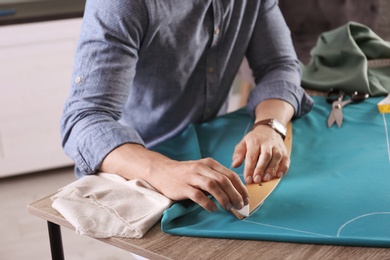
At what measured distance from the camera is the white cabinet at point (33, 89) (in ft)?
9.86

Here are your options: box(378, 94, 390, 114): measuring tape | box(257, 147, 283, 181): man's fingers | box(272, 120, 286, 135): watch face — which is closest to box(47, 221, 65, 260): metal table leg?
box(257, 147, 283, 181): man's fingers

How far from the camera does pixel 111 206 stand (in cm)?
119

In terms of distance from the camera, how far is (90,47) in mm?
1396

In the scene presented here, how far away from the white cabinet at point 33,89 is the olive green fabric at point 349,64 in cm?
143

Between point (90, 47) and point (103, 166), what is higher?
point (90, 47)

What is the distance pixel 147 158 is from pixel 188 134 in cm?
32

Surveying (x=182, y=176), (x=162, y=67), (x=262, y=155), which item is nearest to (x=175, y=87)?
(x=162, y=67)

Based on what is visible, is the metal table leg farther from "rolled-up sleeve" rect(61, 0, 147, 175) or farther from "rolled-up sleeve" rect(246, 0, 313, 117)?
"rolled-up sleeve" rect(246, 0, 313, 117)

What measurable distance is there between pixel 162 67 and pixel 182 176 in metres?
0.46

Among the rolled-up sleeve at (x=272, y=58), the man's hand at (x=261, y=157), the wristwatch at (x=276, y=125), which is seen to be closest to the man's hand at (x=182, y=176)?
the man's hand at (x=261, y=157)

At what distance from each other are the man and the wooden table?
9 cm

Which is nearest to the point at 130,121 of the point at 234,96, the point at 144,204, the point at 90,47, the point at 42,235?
the point at 90,47

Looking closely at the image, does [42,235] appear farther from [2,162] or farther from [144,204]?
[144,204]

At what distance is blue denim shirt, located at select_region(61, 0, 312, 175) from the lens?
1.37m
